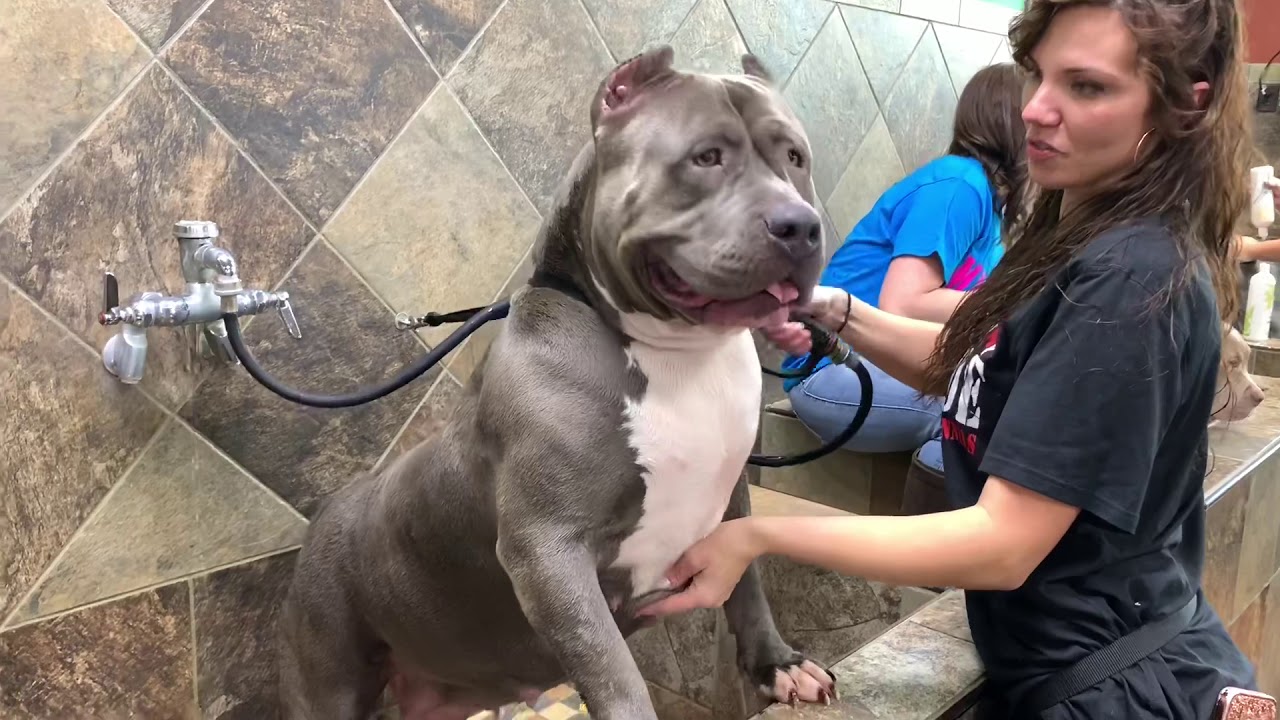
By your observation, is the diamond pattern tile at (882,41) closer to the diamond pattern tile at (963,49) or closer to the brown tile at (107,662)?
the diamond pattern tile at (963,49)

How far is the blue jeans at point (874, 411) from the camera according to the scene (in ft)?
6.84

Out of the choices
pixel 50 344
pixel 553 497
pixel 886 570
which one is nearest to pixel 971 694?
pixel 886 570

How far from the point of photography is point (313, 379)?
159cm

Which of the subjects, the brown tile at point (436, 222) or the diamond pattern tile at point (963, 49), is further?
the diamond pattern tile at point (963, 49)

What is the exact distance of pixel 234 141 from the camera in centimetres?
144

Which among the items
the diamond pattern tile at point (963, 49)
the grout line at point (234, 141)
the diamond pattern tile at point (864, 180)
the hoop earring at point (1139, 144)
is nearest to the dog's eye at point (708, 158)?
the hoop earring at point (1139, 144)

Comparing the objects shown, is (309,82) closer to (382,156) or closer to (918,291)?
(382,156)

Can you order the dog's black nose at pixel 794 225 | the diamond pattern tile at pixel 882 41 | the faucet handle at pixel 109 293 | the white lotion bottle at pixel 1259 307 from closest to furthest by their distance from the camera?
the dog's black nose at pixel 794 225, the faucet handle at pixel 109 293, the diamond pattern tile at pixel 882 41, the white lotion bottle at pixel 1259 307

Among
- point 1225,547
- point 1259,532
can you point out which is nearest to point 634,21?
point 1225,547

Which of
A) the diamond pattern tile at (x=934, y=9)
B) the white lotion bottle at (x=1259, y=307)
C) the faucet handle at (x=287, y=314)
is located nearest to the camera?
the faucet handle at (x=287, y=314)

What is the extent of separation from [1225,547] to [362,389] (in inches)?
64.9

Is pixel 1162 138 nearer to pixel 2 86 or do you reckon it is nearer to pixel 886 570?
pixel 886 570

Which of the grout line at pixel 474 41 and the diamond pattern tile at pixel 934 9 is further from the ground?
the diamond pattern tile at pixel 934 9

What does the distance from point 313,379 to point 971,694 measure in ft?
3.65
